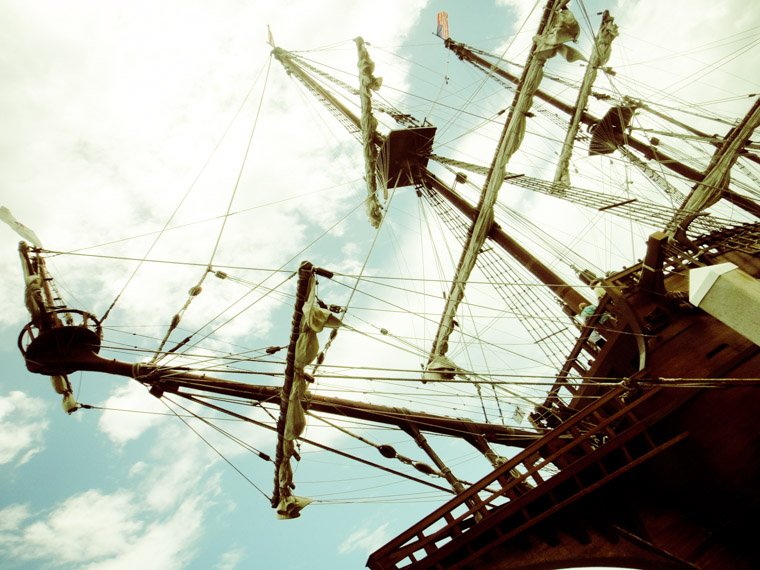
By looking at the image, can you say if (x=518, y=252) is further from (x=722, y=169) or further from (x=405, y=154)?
(x=405, y=154)

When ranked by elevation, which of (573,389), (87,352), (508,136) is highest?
(508,136)

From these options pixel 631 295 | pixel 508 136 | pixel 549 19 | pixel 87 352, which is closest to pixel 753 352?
pixel 631 295

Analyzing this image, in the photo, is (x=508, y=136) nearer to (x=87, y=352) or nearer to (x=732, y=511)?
(x=732, y=511)

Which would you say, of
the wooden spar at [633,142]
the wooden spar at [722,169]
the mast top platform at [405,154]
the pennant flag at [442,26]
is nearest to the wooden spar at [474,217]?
the mast top platform at [405,154]

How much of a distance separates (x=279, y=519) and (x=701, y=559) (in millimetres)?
4107

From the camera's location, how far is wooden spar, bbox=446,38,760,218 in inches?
318

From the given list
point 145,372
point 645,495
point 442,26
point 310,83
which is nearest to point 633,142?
point 442,26

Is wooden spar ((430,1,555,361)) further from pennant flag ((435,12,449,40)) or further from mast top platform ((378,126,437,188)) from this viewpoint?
pennant flag ((435,12,449,40))

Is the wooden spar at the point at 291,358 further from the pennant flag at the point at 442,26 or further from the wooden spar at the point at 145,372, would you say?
the pennant flag at the point at 442,26

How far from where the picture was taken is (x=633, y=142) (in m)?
15.0

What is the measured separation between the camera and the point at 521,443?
630 cm

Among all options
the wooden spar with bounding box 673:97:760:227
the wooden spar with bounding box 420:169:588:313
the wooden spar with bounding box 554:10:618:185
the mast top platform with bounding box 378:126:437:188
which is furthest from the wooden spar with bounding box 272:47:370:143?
the wooden spar with bounding box 673:97:760:227

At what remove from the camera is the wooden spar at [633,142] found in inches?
318

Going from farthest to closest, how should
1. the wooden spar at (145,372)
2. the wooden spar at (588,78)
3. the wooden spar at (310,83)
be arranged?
the wooden spar at (310,83) < the wooden spar at (588,78) < the wooden spar at (145,372)
